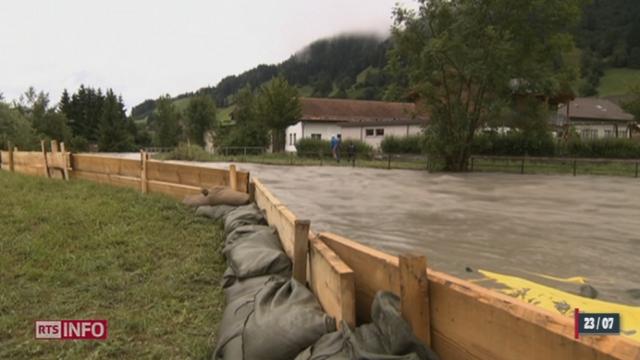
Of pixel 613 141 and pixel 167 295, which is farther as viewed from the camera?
pixel 613 141

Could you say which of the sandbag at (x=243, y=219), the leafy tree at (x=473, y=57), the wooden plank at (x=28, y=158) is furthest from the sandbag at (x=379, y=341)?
the leafy tree at (x=473, y=57)

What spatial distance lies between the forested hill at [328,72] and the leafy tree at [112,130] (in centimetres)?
3491

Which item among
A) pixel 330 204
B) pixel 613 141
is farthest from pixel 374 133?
pixel 330 204

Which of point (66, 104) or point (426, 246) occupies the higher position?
point (66, 104)

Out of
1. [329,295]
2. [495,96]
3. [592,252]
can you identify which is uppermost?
[495,96]

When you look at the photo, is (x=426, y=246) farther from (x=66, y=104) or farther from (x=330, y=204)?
(x=66, y=104)

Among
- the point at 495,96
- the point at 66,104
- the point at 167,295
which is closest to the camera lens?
the point at 167,295

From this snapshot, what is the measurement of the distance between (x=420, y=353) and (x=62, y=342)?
2.52 meters

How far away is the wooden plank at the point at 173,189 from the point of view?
865cm

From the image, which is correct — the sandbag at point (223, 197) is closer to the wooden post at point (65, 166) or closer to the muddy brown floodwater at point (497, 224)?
the muddy brown floodwater at point (497, 224)

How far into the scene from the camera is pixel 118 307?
3998 millimetres

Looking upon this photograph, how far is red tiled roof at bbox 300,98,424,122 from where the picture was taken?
49.4 meters

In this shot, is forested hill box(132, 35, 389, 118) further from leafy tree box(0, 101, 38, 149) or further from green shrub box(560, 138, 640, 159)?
green shrub box(560, 138, 640, 159)

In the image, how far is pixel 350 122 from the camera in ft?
146
